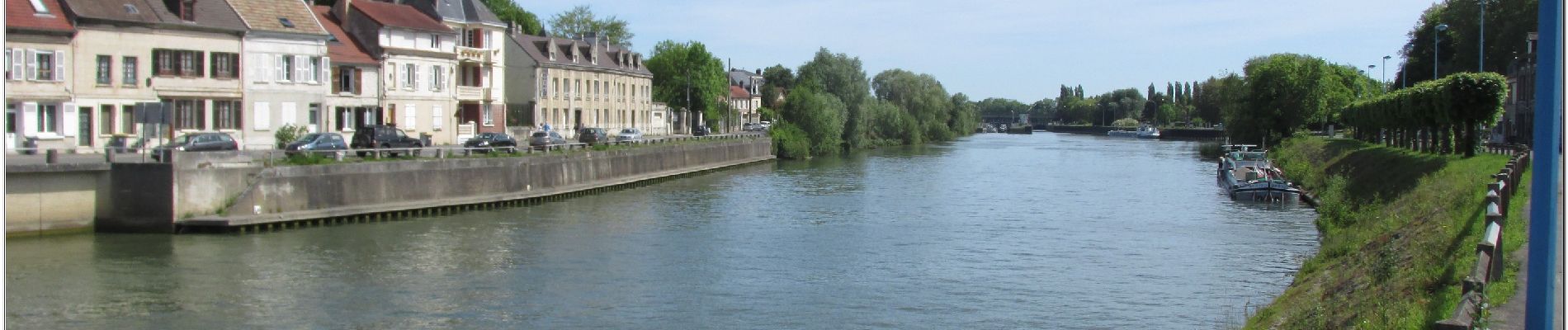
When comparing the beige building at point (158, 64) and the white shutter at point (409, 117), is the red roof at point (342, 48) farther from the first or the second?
the beige building at point (158, 64)

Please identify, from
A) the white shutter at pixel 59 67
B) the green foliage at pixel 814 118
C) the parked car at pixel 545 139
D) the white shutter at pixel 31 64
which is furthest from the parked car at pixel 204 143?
the green foliage at pixel 814 118

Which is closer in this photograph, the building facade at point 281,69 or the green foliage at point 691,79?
the building facade at point 281,69

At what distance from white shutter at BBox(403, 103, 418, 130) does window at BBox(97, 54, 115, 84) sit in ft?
58.9

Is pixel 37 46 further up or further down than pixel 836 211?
further up

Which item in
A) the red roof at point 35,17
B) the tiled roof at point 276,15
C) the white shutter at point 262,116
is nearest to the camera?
the red roof at point 35,17

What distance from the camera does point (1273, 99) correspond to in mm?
89812

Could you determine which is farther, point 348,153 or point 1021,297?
point 348,153

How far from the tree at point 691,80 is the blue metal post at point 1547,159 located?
87.0 m

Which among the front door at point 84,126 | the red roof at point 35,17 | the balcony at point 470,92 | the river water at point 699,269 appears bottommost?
the river water at point 699,269

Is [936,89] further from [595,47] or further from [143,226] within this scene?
[143,226]

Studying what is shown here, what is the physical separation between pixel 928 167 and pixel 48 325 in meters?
58.4

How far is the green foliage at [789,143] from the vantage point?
87.4 metres

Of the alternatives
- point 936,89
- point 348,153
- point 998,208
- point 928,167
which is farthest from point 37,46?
point 936,89

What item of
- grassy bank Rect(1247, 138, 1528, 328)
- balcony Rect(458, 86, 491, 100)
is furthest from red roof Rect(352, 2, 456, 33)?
grassy bank Rect(1247, 138, 1528, 328)
